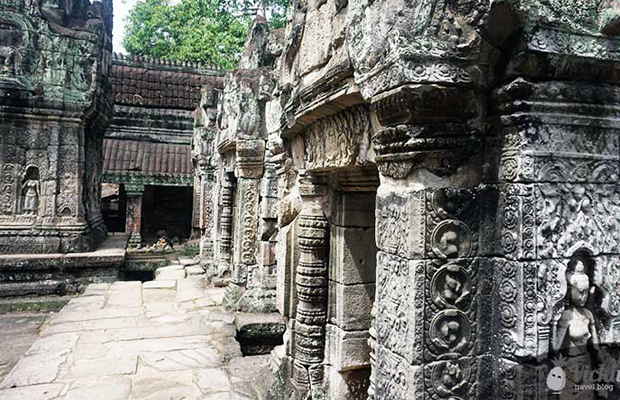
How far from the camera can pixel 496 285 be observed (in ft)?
5.65

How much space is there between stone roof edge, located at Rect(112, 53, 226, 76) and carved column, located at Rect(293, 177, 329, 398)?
52.5ft

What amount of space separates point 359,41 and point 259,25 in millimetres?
6079

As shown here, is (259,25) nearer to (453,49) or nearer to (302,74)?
(302,74)

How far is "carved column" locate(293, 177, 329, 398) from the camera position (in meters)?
3.18

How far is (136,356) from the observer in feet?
15.4

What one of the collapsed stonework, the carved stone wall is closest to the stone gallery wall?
the carved stone wall

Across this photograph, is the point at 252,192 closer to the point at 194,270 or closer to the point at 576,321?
the point at 194,270

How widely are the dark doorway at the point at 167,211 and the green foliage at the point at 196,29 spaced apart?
6490 millimetres

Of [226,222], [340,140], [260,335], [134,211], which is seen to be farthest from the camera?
[134,211]

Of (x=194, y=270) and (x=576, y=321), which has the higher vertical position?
(x=576, y=321)

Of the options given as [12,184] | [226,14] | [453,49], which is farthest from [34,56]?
[226,14]

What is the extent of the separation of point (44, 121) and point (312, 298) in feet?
25.0

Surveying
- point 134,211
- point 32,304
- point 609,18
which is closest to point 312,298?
point 609,18

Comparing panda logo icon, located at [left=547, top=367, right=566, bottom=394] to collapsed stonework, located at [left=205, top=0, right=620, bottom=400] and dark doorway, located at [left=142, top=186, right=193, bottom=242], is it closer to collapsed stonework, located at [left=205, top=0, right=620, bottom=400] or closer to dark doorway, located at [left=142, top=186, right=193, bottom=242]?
collapsed stonework, located at [left=205, top=0, right=620, bottom=400]
